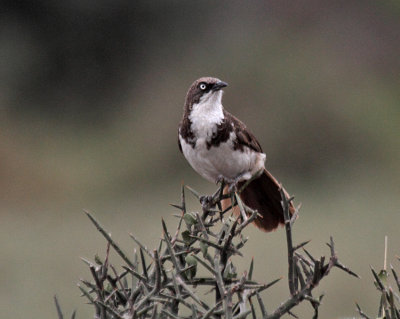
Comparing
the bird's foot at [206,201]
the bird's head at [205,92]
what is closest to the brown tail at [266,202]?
the bird's head at [205,92]

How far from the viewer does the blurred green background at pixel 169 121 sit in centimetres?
519

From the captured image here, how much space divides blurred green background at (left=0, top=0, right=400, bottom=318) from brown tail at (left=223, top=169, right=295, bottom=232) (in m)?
1.22

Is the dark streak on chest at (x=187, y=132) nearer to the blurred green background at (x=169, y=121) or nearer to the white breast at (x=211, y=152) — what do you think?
the white breast at (x=211, y=152)

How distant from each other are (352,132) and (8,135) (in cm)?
274

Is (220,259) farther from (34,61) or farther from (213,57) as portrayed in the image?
(34,61)

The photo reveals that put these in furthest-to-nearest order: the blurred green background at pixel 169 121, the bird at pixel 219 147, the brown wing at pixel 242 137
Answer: the blurred green background at pixel 169 121 < the brown wing at pixel 242 137 < the bird at pixel 219 147

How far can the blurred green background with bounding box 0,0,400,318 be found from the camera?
519 cm

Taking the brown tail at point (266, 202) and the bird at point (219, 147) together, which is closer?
the brown tail at point (266, 202)

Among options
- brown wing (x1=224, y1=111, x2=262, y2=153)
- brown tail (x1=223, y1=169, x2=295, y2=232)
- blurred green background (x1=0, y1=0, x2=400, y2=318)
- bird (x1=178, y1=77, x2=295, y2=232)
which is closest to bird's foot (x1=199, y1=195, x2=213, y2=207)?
brown tail (x1=223, y1=169, x2=295, y2=232)

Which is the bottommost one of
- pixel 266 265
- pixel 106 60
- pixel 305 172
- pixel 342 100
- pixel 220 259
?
pixel 220 259

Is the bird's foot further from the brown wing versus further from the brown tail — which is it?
the brown wing

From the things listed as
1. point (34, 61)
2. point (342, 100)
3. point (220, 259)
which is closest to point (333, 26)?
point (342, 100)

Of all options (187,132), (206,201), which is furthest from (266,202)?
(206,201)

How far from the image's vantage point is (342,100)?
709cm
